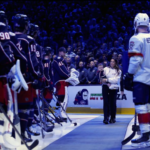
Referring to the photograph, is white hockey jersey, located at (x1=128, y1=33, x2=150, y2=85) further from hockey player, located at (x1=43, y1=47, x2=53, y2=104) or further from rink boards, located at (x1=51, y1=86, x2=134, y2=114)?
rink boards, located at (x1=51, y1=86, x2=134, y2=114)

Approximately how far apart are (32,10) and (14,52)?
52.2 feet

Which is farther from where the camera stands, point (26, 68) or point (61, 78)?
point (61, 78)

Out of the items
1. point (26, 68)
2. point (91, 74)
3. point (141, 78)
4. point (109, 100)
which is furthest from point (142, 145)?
point (91, 74)

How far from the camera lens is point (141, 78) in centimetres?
557

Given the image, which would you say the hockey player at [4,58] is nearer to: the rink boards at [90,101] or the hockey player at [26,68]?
the hockey player at [26,68]

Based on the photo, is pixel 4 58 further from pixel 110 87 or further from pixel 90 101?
pixel 90 101

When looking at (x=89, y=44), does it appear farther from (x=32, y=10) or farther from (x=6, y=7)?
(x=6, y=7)

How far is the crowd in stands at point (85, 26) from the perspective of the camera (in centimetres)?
1438

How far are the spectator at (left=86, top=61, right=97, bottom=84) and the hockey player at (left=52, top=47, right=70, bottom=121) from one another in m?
3.30

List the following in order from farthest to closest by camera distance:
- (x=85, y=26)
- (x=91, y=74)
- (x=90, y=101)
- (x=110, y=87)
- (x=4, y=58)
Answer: (x=85, y=26) < (x=91, y=74) < (x=90, y=101) < (x=110, y=87) < (x=4, y=58)

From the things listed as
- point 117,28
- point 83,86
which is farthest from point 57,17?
point 83,86

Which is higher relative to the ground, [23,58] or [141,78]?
[23,58]

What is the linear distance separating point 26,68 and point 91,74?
749cm

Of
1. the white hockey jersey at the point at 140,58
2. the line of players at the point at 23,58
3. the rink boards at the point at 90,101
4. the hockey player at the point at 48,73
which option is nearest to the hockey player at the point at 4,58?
the line of players at the point at 23,58
